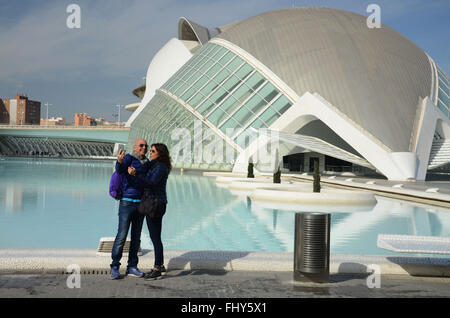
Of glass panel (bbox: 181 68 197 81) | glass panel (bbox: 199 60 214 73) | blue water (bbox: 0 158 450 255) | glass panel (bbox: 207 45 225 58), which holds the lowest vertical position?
blue water (bbox: 0 158 450 255)

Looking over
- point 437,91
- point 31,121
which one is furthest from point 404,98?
point 31,121

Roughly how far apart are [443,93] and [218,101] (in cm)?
1480

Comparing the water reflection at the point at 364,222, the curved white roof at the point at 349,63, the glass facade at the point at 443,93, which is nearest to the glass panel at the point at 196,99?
the curved white roof at the point at 349,63

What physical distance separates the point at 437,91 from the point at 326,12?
422 inches

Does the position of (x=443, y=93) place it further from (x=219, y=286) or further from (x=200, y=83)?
(x=219, y=286)

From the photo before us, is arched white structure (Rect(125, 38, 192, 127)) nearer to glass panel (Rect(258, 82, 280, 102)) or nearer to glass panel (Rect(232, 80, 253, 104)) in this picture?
glass panel (Rect(232, 80, 253, 104))


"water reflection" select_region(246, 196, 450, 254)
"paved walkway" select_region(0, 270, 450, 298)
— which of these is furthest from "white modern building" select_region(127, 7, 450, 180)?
"paved walkway" select_region(0, 270, 450, 298)

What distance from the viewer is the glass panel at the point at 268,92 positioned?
106ft

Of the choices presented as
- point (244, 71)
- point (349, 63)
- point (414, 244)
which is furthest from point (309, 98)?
point (414, 244)

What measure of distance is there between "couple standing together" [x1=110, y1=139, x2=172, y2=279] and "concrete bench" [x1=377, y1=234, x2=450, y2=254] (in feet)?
8.07

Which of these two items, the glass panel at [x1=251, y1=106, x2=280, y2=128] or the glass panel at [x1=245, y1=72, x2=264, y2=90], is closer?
the glass panel at [x1=251, y1=106, x2=280, y2=128]

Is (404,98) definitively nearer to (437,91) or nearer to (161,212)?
(437,91)

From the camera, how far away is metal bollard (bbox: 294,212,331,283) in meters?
5.41
